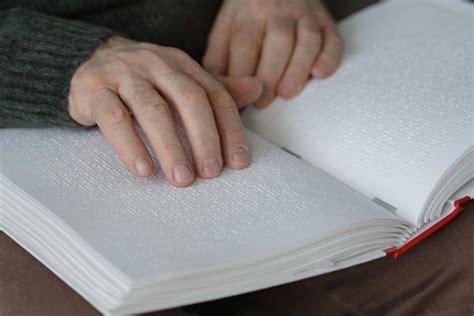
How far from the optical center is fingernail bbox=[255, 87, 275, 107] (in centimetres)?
84

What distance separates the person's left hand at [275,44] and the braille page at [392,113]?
23 mm

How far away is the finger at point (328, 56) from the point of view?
0.86 meters

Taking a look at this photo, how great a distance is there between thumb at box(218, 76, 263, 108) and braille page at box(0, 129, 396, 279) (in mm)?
95

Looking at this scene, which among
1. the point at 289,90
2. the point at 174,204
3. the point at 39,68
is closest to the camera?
the point at 174,204

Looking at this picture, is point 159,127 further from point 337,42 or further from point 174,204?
point 337,42

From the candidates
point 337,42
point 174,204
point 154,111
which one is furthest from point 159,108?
point 337,42

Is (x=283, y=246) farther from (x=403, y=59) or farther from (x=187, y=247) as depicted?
(x=403, y=59)

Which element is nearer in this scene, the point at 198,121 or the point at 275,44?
the point at 198,121

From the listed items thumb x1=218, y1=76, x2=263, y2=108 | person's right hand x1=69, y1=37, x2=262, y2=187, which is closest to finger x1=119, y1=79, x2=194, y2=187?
person's right hand x1=69, y1=37, x2=262, y2=187

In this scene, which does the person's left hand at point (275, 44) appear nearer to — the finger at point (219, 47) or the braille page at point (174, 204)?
the finger at point (219, 47)

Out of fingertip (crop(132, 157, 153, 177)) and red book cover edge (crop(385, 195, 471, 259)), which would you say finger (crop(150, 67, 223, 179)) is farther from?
red book cover edge (crop(385, 195, 471, 259))

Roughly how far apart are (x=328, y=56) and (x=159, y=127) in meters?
0.30

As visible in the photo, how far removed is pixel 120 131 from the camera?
67 cm

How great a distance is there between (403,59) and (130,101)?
0.36 m
